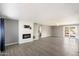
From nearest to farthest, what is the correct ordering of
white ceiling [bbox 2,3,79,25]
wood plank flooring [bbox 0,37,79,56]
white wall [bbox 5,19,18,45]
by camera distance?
white ceiling [bbox 2,3,79,25]
wood plank flooring [bbox 0,37,79,56]
white wall [bbox 5,19,18,45]

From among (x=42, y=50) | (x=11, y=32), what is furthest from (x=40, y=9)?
(x=11, y=32)

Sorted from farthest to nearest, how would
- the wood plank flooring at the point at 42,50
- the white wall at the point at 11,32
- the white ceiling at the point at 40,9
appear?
the white wall at the point at 11,32, the wood plank flooring at the point at 42,50, the white ceiling at the point at 40,9

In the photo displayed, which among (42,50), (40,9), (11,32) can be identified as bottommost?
(42,50)

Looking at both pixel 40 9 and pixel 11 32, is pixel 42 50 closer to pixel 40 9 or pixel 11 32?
pixel 40 9

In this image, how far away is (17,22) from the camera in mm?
9031

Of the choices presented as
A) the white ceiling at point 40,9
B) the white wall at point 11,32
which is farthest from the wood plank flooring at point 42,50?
the white ceiling at point 40,9

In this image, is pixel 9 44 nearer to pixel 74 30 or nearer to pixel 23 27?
pixel 23 27

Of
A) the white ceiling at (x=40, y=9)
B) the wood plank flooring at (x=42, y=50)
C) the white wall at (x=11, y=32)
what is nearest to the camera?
the white ceiling at (x=40, y=9)

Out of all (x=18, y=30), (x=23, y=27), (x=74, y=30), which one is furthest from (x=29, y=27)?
(x=74, y=30)

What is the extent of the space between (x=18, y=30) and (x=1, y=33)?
3077mm

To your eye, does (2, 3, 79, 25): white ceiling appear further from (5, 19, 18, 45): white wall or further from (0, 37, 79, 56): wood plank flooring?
(0, 37, 79, 56): wood plank flooring

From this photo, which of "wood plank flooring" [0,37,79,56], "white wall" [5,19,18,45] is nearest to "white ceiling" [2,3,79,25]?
"white wall" [5,19,18,45]

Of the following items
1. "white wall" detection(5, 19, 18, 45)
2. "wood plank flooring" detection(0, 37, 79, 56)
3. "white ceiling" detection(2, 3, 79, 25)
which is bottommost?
"wood plank flooring" detection(0, 37, 79, 56)

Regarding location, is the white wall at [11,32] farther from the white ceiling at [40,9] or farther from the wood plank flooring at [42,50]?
the white ceiling at [40,9]
